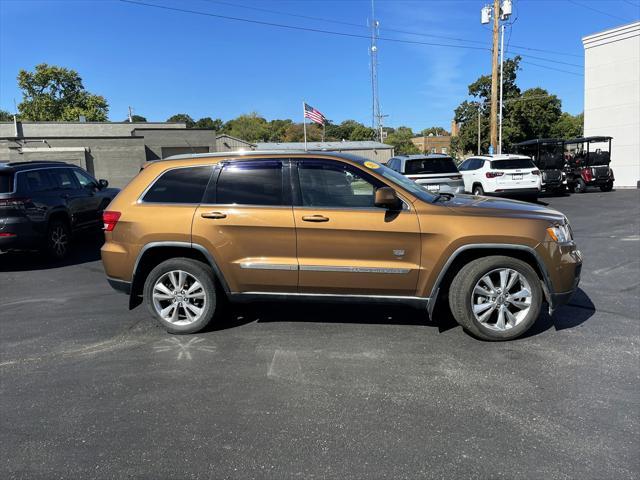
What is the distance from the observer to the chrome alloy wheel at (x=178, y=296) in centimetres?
475

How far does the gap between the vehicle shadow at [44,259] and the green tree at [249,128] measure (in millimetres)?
87028

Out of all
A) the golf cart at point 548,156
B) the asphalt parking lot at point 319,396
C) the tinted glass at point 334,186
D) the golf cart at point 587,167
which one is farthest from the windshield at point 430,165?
the golf cart at point 587,167

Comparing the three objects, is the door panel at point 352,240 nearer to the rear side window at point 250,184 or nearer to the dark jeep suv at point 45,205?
the rear side window at point 250,184

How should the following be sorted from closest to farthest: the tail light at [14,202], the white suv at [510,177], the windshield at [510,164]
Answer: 1. the tail light at [14,202]
2. the white suv at [510,177]
3. the windshield at [510,164]

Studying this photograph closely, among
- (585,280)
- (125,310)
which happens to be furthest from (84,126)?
(585,280)

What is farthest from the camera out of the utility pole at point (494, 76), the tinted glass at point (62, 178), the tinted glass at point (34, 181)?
the utility pole at point (494, 76)

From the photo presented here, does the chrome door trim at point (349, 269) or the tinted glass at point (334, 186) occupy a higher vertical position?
the tinted glass at point (334, 186)

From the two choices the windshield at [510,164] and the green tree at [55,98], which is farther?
the green tree at [55,98]

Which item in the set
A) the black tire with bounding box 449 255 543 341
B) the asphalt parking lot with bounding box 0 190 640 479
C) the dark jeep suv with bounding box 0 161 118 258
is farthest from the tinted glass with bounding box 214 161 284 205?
the dark jeep suv with bounding box 0 161 118 258

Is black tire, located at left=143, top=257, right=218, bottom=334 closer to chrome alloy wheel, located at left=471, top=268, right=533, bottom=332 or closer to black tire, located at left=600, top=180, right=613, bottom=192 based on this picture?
chrome alloy wheel, located at left=471, top=268, right=533, bottom=332

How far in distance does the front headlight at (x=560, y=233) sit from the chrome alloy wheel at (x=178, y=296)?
3333 mm

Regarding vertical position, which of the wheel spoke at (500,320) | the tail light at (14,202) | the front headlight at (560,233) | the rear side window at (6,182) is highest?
the rear side window at (6,182)

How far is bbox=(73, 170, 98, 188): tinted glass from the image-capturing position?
10.1m

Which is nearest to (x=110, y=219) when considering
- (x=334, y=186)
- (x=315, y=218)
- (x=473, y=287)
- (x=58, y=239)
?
(x=315, y=218)
